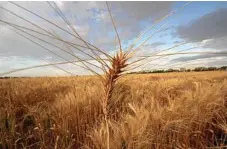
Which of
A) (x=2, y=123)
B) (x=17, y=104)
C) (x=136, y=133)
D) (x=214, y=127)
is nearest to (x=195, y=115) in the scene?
(x=214, y=127)

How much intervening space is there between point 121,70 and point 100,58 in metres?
0.13

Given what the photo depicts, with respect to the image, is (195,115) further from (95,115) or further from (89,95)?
(89,95)

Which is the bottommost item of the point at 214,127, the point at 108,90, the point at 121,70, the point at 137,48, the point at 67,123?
the point at 214,127

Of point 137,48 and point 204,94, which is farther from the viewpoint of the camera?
point 204,94

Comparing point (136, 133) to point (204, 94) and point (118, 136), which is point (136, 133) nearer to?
point (118, 136)

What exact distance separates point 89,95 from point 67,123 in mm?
824

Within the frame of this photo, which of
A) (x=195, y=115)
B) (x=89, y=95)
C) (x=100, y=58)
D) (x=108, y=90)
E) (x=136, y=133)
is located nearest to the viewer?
(x=100, y=58)

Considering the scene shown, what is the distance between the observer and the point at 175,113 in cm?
244

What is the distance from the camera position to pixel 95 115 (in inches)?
117

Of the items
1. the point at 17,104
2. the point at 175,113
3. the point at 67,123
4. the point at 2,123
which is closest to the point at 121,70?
the point at 175,113

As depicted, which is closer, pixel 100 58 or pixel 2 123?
pixel 100 58

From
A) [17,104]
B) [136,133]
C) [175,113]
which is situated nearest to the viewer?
[136,133]

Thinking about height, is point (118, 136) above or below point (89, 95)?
below

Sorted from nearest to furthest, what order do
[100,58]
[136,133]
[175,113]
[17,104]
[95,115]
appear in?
[100,58] < [136,133] < [175,113] < [95,115] < [17,104]
